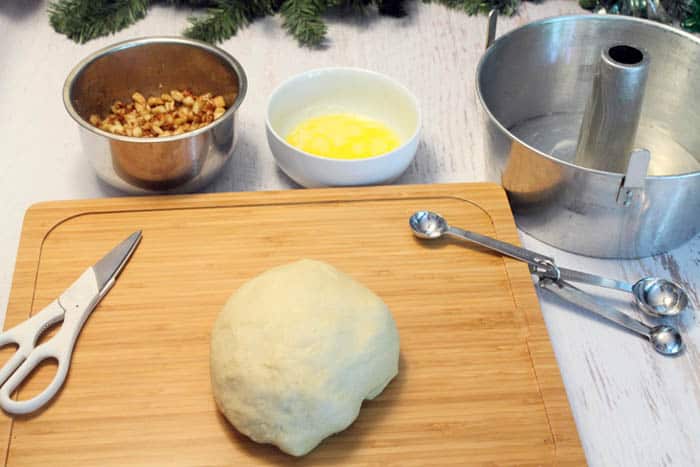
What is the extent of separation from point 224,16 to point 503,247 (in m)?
0.81

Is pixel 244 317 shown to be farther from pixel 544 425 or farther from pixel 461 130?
pixel 461 130

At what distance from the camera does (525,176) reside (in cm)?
106

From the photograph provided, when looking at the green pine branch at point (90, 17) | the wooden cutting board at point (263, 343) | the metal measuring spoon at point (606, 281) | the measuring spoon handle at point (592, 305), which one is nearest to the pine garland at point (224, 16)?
the green pine branch at point (90, 17)

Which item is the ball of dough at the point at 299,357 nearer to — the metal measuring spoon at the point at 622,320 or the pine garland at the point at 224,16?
the metal measuring spoon at the point at 622,320

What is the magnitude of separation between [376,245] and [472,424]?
0.98 ft

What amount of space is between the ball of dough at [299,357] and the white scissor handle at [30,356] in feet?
0.61

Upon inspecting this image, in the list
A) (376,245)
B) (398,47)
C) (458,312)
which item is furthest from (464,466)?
(398,47)

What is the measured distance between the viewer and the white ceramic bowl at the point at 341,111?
1106 mm

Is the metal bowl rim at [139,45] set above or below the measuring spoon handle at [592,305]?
above

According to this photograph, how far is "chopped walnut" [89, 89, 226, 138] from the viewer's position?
1.15 meters

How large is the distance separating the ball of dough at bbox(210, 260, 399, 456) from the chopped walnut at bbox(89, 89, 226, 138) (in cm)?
39

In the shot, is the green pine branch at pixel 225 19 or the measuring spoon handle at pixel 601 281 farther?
the green pine branch at pixel 225 19

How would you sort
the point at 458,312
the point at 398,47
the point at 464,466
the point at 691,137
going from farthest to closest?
the point at 398,47, the point at 691,137, the point at 458,312, the point at 464,466

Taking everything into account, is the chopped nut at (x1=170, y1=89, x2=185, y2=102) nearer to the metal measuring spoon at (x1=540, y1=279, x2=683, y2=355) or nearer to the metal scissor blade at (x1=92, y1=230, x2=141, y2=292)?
the metal scissor blade at (x1=92, y1=230, x2=141, y2=292)
